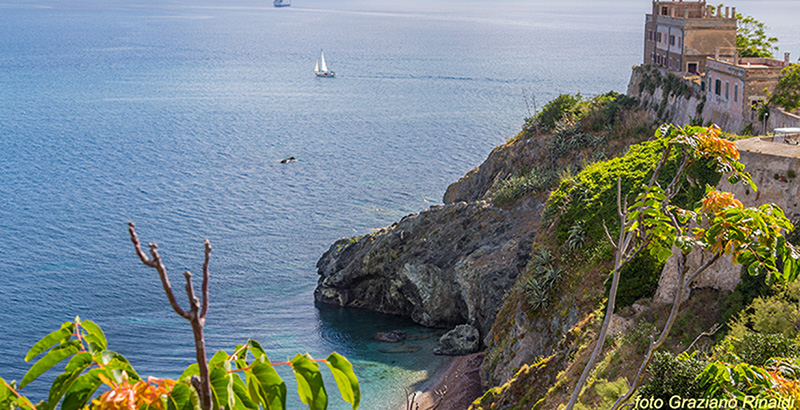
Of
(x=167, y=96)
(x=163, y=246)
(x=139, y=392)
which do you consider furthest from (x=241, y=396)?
(x=167, y=96)

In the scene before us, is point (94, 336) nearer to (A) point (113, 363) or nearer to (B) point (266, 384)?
(A) point (113, 363)

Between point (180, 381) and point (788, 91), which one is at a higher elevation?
point (180, 381)

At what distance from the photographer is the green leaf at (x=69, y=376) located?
20.7 ft

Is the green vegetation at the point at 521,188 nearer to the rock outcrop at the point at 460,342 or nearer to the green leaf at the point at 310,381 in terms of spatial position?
the rock outcrop at the point at 460,342

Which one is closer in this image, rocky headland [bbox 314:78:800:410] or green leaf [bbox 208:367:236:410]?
green leaf [bbox 208:367:236:410]

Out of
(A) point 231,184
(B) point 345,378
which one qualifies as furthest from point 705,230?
(A) point 231,184

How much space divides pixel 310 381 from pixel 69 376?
2.08 meters

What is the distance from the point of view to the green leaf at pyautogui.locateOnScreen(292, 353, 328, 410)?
21.2 ft

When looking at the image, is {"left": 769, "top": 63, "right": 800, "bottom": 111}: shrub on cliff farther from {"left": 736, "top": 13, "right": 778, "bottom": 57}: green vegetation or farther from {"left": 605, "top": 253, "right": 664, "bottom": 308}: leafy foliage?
{"left": 605, "top": 253, "right": 664, "bottom": 308}: leafy foliage

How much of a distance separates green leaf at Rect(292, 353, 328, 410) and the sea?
119ft

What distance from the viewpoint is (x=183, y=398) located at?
5.86 metres

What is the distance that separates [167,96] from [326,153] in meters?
56.0

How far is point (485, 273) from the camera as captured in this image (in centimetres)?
4906

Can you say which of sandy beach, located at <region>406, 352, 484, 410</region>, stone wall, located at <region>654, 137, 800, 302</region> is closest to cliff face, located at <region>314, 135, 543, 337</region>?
sandy beach, located at <region>406, 352, 484, 410</region>
